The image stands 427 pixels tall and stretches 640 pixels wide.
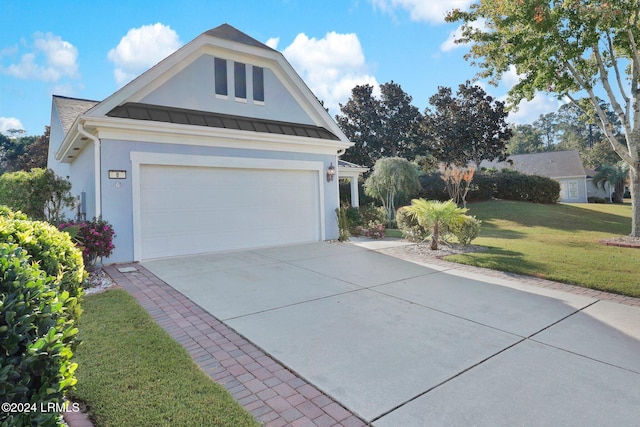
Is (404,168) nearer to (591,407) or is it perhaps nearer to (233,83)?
(233,83)

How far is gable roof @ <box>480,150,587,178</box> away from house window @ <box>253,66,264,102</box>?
30.0 meters

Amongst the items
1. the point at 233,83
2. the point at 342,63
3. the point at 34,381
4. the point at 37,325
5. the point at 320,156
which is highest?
the point at 342,63

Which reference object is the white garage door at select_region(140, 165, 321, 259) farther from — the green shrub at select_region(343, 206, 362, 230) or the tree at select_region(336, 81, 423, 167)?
the tree at select_region(336, 81, 423, 167)

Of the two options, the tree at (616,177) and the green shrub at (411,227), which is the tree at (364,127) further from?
the tree at (616,177)

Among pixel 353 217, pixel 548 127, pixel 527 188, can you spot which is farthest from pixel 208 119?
pixel 548 127

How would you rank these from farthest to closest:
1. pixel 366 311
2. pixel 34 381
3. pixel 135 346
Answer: pixel 366 311
pixel 135 346
pixel 34 381

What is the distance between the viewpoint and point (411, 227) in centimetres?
1132

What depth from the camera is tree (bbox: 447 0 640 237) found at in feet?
32.8

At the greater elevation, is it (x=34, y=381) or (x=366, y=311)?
(x=34, y=381)

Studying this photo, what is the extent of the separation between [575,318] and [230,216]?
782cm

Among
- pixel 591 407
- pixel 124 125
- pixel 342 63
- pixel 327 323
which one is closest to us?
pixel 591 407

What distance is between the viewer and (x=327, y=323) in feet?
15.3

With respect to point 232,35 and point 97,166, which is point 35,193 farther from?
point 232,35

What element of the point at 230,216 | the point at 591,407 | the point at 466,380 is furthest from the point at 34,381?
the point at 230,216
